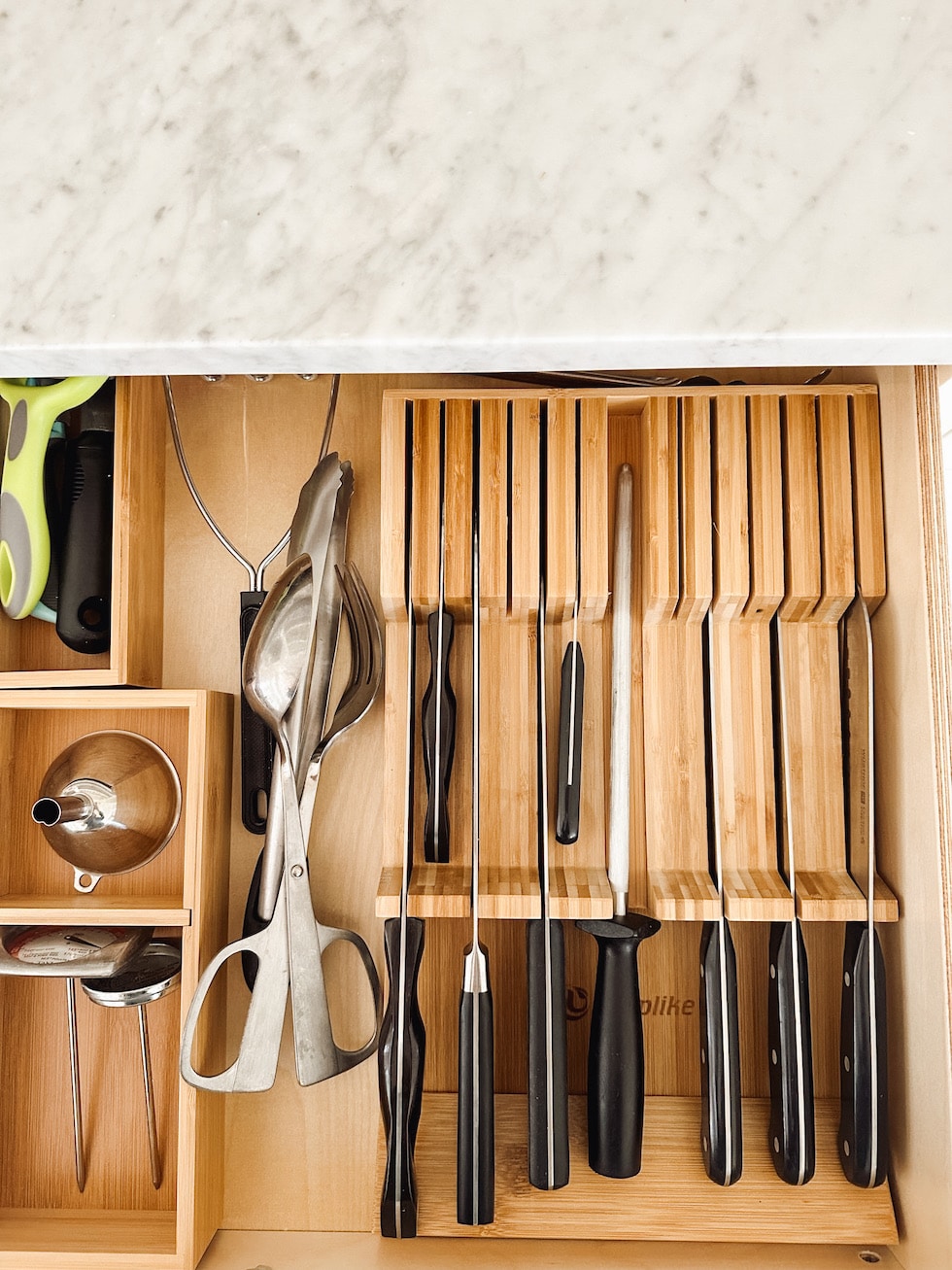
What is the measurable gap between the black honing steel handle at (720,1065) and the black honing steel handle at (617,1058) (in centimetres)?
6

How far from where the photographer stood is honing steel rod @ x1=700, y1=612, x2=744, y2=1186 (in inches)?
31.9

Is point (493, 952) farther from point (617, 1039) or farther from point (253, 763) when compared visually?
point (253, 763)

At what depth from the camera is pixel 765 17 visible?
14.7 inches

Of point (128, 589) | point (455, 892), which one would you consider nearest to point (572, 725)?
point (455, 892)

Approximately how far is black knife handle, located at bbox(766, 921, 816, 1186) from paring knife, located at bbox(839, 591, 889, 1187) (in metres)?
0.03

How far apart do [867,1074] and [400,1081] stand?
1.32 ft

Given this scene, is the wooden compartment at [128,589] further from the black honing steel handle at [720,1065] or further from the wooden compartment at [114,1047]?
the black honing steel handle at [720,1065]

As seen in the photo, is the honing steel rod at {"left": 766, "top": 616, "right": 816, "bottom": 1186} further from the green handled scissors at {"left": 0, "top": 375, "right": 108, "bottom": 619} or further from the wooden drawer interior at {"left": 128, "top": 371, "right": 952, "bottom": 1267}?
the green handled scissors at {"left": 0, "top": 375, "right": 108, "bottom": 619}

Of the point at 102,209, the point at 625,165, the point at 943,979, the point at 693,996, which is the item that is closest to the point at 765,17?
the point at 625,165

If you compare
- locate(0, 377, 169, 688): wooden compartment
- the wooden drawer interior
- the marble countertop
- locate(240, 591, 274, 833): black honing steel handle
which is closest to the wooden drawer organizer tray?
the wooden drawer interior

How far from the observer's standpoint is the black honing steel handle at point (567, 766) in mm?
845

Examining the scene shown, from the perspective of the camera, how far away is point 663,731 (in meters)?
0.90

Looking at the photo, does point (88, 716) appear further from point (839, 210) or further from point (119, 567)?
point (839, 210)

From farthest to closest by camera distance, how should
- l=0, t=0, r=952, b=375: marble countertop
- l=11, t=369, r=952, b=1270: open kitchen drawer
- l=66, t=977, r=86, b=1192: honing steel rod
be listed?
l=66, t=977, r=86, b=1192: honing steel rod < l=11, t=369, r=952, b=1270: open kitchen drawer < l=0, t=0, r=952, b=375: marble countertop
